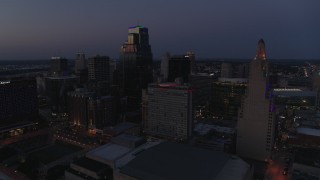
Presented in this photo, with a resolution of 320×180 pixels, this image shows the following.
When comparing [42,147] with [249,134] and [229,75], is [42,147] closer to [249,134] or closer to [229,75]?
[249,134]

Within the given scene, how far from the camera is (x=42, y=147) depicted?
90438 mm

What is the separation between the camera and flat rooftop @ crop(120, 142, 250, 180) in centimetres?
5472

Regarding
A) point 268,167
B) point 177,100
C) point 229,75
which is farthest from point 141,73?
point 268,167

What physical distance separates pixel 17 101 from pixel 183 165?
284 feet

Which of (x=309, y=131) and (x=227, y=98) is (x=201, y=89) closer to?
(x=227, y=98)

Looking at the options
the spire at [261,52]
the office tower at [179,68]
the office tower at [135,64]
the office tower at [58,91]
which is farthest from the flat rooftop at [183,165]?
the office tower at [179,68]

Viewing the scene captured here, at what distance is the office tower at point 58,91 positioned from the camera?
449 ft

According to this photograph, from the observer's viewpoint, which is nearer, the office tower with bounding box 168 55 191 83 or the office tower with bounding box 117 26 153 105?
the office tower with bounding box 117 26 153 105

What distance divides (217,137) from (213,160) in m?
32.4

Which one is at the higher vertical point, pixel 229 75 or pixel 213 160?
pixel 229 75

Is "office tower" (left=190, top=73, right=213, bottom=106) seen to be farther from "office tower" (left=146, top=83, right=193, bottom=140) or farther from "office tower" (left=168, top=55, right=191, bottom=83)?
"office tower" (left=146, top=83, right=193, bottom=140)

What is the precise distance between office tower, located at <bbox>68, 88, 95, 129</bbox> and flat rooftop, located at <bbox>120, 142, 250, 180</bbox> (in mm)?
53358

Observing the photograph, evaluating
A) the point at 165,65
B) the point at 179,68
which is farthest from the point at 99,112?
the point at 165,65

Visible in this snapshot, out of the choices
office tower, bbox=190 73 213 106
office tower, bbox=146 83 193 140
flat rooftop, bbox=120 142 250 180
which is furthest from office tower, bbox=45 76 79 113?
flat rooftop, bbox=120 142 250 180
